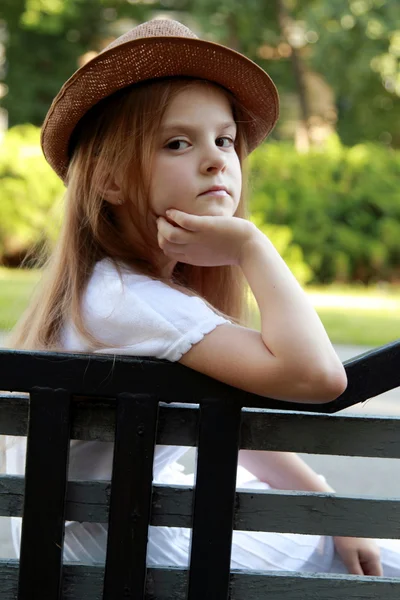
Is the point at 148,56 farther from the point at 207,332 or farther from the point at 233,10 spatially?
the point at 233,10

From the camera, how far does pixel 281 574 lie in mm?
1455

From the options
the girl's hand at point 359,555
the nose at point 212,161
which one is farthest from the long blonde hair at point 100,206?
the girl's hand at point 359,555

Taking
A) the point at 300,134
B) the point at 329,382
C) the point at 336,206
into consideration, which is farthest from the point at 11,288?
the point at 300,134

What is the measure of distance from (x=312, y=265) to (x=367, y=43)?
827 centimetres

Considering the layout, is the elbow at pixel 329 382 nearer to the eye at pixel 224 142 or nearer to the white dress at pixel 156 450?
the white dress at pixel 156 450

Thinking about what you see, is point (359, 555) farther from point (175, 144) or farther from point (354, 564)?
point (175, 144)

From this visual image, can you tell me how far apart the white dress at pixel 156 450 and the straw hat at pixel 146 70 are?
1.08 feet

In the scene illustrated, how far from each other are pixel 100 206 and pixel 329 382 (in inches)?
28.1

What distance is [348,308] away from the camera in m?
9.24

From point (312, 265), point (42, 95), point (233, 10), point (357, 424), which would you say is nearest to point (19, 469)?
point (357, 424)

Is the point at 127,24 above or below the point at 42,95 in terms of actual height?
above

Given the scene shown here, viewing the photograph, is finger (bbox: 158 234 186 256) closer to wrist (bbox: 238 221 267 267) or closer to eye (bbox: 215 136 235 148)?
wrist (bbox: 238 221 267 267)

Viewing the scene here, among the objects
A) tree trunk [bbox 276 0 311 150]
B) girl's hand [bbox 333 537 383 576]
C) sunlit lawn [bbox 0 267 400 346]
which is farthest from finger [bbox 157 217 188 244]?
tree trunk [bbox 276 0 311 150]

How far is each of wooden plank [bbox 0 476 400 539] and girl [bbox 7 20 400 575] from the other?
18 centimetres
